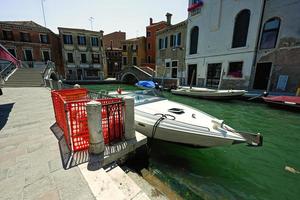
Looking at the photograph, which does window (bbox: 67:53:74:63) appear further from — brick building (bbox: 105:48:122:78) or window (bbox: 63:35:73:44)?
brick building (bbox: 105:48:122:78)

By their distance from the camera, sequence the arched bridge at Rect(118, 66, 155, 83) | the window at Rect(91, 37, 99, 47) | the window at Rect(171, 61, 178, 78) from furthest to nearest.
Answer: the window at Rect(91, 37, 99, 47) → the arched bridge at Rect(118, 66, 155, 83) → the window at Rect(171, 61, 178, 78)

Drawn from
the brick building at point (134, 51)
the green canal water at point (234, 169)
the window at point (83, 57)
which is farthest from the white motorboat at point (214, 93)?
the window at point (83, 57)

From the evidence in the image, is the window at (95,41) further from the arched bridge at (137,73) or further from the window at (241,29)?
the window at (241,29)

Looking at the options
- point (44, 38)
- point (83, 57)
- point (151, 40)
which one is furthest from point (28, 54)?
point (151, 40)

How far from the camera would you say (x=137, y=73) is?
853 inches

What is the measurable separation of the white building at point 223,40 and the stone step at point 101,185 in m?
14.0

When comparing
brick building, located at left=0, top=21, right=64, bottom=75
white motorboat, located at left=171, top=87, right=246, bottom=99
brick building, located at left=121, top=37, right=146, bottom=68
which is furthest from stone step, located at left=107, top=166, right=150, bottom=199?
brick building, located at left=121, top=37, right=146, bottom=68

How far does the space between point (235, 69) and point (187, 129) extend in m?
12.6

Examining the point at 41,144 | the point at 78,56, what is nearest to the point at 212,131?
the point at 41,144

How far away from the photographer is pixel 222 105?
1001cm

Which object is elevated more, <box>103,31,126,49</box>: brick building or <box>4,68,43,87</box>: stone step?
<box>103,31,126,49</box>: brick building

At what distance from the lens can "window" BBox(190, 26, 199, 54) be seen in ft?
53.4

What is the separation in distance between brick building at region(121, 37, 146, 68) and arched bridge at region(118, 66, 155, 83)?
7.43m

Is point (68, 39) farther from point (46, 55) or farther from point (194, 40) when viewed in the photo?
point (194, 40)
